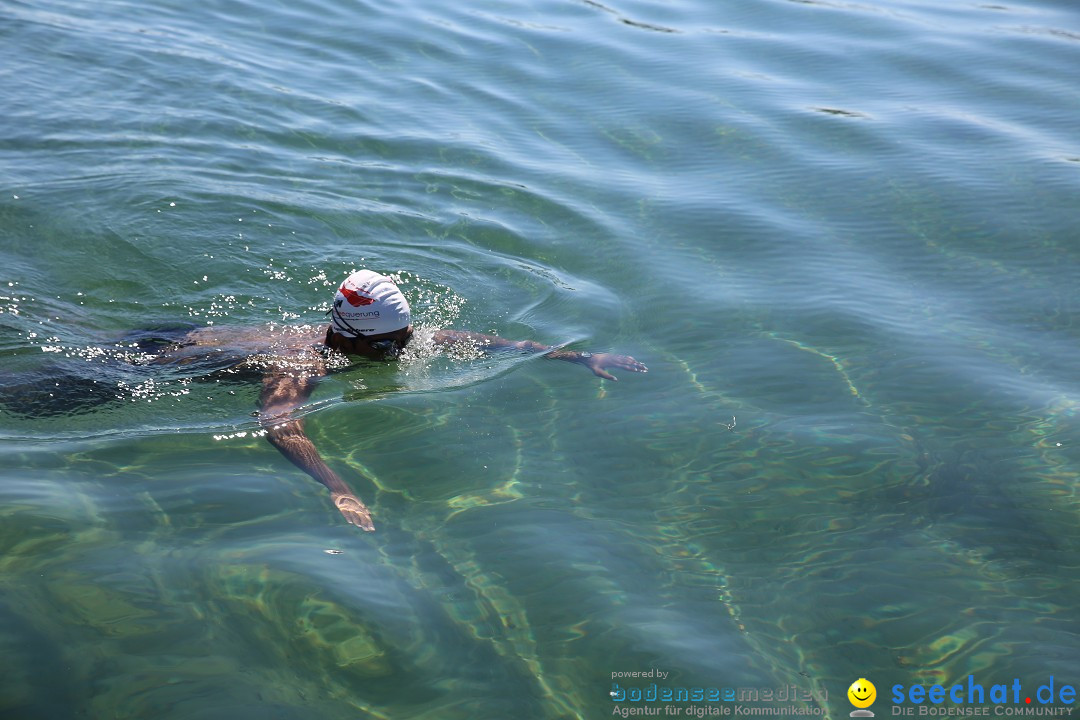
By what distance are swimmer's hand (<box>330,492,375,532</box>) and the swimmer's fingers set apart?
2006 mm

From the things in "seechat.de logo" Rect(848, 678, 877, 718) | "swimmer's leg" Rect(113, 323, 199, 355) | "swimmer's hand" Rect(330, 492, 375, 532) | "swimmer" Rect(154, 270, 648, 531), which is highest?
"swimmer" Rect(154, 270, 648, 531)

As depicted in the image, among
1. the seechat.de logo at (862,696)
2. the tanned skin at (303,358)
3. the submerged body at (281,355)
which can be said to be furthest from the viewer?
the submerged body at (281,355)

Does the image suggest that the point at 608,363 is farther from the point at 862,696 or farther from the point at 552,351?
the point at 862,696

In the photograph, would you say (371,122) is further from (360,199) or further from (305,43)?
(305,43)

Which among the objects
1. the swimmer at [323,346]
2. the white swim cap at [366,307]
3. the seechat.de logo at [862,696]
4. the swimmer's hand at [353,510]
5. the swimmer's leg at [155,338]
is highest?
the white swim cap at [366,307]

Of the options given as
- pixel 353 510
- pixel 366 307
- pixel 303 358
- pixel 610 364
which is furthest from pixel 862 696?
pixel 303 358

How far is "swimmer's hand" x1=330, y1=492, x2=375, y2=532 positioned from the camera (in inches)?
187

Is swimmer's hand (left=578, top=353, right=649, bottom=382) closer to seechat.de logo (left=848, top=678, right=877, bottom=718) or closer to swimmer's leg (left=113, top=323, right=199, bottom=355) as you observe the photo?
swimmer's leg (left=113, top=323, right=199, bottom=355)

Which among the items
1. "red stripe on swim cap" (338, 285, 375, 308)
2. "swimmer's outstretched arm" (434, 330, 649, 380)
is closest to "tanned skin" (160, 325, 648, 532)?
"swimmer's outstretched arm" (434, 330, 649, 380)

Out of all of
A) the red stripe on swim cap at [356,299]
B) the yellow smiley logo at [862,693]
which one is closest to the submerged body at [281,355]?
the red stripe on swim cap at [356,299]

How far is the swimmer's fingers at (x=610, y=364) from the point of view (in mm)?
6355

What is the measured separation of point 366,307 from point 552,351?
1.28m

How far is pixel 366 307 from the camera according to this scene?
239 inches

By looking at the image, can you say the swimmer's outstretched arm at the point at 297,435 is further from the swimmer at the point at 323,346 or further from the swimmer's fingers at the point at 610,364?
the swimmer's fingers at the point at 610,364
